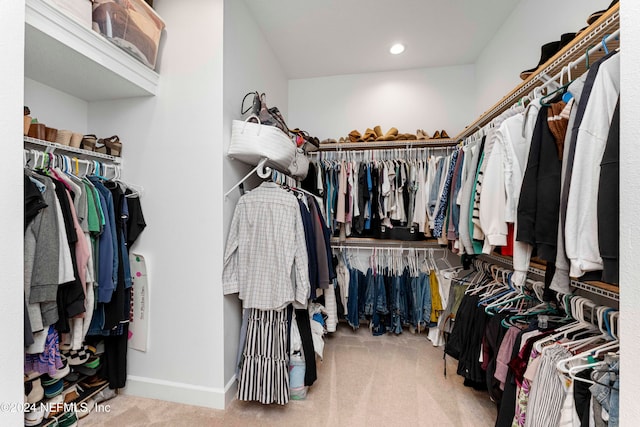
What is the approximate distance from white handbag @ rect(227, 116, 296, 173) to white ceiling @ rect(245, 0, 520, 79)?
1111 millimetres

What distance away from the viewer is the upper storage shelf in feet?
4.02

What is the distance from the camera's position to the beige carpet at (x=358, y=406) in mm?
1583

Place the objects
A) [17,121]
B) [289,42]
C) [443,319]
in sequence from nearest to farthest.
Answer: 1. [17,121]
2. [443,319]
3. [289,42]

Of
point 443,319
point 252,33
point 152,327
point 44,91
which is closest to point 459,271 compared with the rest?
point 443,319

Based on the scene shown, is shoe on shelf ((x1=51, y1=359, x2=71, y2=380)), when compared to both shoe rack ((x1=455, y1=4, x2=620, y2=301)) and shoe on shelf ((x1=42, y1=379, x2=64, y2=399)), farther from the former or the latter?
shoe rack ((x1=455, y1=4, x2=620, y2=301))

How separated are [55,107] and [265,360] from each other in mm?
2109

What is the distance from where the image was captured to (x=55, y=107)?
175 cm

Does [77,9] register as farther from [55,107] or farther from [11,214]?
[11,214]

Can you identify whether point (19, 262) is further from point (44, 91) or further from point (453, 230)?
point (453, 230)

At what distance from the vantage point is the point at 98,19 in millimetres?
1446

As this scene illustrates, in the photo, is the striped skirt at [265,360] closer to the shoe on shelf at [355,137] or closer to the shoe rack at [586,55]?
the shoe rack at [586,55]

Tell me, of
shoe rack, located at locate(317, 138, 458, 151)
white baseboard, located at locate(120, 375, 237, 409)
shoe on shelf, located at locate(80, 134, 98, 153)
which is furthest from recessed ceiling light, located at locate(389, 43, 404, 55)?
white baseboard, located at locate(120, 375, 237, 409)

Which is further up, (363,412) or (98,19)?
(98,19)

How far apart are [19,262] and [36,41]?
1148mm
